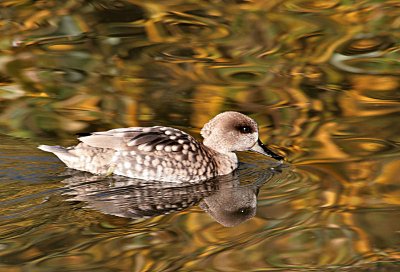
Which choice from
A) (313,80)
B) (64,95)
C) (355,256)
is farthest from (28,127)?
(355,256)

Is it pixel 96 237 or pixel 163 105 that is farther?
pixel 163 105

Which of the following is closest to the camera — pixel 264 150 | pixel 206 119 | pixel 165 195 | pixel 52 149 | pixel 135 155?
pixel 165 195

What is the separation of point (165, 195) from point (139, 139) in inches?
30.0

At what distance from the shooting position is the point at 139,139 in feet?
29.6

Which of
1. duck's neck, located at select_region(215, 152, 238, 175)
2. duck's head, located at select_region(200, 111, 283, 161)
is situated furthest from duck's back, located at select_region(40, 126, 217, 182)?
duck's head, located at select_region(200, 111, 283, 161)

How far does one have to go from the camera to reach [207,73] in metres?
11.4

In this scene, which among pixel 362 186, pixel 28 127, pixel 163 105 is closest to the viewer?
pixel 362 186

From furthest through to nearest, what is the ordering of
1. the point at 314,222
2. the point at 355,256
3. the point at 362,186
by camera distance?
the point at 362,186, the point at 314,222, the point at 355,256

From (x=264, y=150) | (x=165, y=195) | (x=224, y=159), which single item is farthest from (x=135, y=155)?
(x=264, y=150)

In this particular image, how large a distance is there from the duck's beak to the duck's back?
2.12ft

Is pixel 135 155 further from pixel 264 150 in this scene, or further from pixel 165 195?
pixel 264 150

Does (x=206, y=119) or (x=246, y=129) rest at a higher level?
(x=246, y=129)

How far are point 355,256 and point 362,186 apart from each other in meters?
1.53

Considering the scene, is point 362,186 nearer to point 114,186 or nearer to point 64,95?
point 114,186
